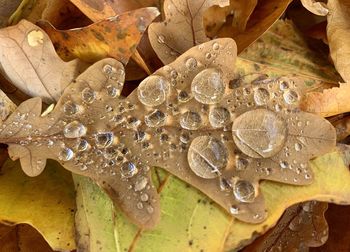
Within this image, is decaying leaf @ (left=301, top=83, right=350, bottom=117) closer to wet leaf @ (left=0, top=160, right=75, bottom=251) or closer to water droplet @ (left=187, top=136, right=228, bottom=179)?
water droplet @ (left=187, top=136, right=228, bottom=179)

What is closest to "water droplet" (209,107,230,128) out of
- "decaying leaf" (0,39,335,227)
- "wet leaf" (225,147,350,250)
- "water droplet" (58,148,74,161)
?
"decaying leaf" (0,39,335,227)

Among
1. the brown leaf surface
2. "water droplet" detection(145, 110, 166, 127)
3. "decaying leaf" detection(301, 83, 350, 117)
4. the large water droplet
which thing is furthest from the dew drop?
the brown leaf surface

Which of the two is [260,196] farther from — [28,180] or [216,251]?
[28,180]

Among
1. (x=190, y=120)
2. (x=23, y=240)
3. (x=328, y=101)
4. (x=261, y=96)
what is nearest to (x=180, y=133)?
(x=190, y=120)

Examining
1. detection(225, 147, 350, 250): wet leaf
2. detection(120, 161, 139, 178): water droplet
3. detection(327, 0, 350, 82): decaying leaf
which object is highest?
detection(120, 161, 139, 178): water droplet

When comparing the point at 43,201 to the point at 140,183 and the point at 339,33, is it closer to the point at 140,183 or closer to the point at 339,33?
the point at 140,183

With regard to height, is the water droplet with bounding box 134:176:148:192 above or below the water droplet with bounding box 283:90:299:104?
below

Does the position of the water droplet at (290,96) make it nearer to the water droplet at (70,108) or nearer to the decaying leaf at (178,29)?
the decaying leaf at (178,29)

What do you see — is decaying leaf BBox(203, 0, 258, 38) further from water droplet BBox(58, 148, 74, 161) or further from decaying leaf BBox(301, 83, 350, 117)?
water droplet BBox(58, 148, 74, 161)

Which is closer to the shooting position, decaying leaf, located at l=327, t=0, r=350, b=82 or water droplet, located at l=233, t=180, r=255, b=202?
water droplet, located at l=233, t=180, r=255, b=202

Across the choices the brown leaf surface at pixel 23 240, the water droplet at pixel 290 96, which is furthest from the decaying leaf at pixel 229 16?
the brown leaf surface at pixel 23 240
